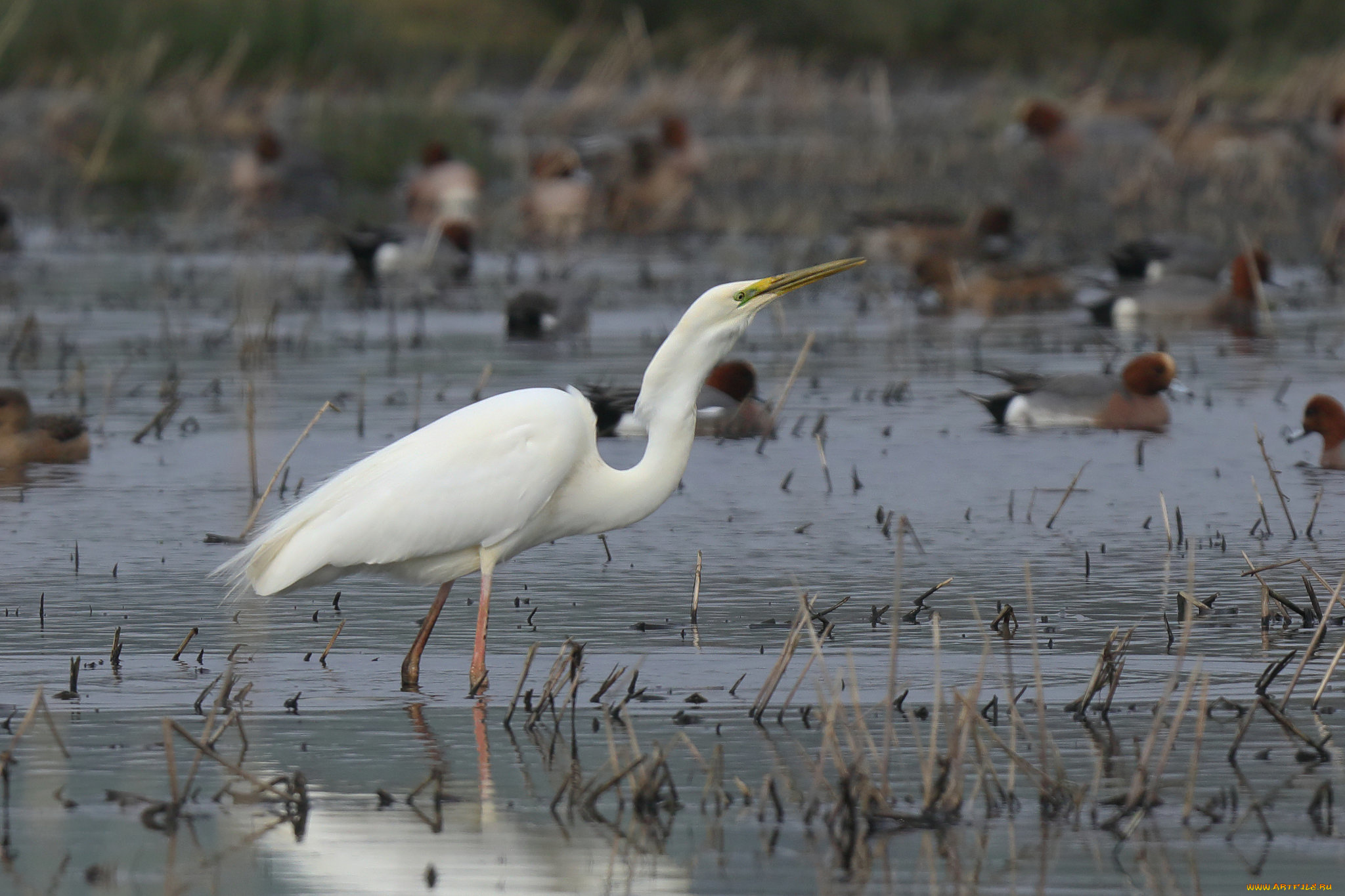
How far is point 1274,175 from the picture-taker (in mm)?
26891

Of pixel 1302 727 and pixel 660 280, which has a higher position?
pixel 660 280

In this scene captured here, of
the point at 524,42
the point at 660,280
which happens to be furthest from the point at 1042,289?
the point at 524,42

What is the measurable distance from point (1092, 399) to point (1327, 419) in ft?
5.61

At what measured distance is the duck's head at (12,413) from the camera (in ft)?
35.2

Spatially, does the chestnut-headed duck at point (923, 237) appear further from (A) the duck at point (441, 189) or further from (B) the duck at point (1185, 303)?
(A) the duck at point (441, 189)

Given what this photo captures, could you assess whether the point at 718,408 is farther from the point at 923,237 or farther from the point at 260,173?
the point at 260,173

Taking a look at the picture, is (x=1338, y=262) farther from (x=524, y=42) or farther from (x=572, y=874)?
(x=524, y=42)

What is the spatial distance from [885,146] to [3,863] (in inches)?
1069

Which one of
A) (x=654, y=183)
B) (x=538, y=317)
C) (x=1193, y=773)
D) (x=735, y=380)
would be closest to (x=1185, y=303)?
(x=538, y=317)

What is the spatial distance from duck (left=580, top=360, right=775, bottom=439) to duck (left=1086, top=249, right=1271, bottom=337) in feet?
18.9

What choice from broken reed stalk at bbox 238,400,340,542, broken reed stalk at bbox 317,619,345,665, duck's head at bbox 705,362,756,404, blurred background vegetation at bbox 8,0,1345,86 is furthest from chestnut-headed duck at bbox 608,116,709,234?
broken reed stalk at bbox 317,619,345,665

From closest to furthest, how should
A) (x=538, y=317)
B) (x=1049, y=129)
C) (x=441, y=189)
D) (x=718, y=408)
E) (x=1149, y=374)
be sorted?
(x=718, y=408) < (x=1149, y=374) < (x=538, y=317) < (x=441, y=189) < (x=1049, y=129)

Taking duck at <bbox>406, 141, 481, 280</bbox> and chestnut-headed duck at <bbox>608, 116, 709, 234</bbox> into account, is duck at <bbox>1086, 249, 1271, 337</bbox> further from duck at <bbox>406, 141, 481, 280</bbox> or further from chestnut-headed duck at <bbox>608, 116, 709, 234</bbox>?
duck at <bbox>406, 141, 481, 280</bbox>

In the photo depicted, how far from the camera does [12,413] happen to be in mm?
10758
